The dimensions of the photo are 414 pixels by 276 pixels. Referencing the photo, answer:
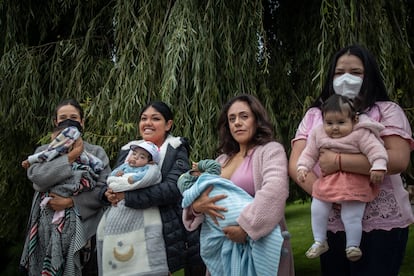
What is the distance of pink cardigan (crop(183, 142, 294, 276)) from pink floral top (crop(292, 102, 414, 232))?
0.26m

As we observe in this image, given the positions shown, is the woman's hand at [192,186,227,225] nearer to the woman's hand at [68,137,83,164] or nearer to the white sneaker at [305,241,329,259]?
the white sneaker at [305,241,329,259]

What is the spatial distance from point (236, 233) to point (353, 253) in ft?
1.82

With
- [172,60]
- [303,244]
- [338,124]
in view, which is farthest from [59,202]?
[303,244]

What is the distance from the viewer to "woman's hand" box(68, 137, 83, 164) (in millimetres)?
3553

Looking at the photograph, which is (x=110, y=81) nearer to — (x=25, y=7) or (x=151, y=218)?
(x=25, y=7)

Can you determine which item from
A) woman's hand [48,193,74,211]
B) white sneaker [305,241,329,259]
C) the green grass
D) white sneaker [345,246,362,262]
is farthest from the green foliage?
the green grass

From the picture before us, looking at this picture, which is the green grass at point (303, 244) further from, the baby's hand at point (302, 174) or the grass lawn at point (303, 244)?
the baby's hand at point (302, 174)

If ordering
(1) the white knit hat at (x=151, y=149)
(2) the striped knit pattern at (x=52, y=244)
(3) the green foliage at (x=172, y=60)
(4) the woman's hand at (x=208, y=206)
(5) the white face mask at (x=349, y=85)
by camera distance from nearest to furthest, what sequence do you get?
(5) the white face mask at (x=349, y=85), (4) the woman's hand at (x=208, y=206), (1) the white knit hat at (x=151, y=149), (2) the striped knit pattern at (x=52, y=244), (3) the green foliage at (x=172, y=60)

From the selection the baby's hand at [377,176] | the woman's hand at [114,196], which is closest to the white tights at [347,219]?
the baby's hand at [377,176]

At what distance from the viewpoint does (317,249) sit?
8.29 ft

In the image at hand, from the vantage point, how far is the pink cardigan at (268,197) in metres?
2.63

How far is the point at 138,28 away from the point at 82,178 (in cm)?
154

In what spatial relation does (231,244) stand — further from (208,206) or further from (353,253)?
(353,253)

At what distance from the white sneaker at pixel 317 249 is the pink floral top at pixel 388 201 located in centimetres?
8
